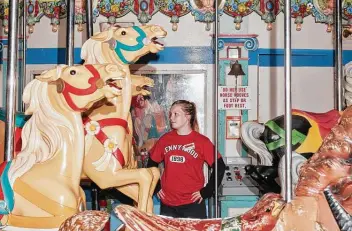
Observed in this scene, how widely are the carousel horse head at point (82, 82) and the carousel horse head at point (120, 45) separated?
2.66 feet

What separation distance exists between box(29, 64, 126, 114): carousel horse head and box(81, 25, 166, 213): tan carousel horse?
0.53 m

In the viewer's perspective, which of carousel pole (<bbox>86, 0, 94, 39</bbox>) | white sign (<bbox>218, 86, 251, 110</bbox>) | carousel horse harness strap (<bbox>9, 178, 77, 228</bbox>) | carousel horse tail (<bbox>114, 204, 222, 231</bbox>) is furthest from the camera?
white sign (<bbox>218, 86, 251, 110</bbox>)

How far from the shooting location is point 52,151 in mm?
2365

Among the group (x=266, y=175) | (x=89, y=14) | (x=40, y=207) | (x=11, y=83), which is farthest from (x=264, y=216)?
(x=89, y=14)

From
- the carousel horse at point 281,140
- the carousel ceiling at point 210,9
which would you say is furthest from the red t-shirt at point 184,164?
the carousel ceiling at point 210,9

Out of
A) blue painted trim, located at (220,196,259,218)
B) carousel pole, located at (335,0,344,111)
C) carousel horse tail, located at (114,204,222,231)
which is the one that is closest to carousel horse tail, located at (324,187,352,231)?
carousel horse tail, located at (114,204,222,231)

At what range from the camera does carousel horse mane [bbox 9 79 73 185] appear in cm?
236

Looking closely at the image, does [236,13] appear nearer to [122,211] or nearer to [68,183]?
[68,183]

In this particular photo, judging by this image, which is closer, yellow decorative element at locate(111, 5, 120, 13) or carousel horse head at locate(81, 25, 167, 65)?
carousel horse head at locate(81, 25, 167, 65)

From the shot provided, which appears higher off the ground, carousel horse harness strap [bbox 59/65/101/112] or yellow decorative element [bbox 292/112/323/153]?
carousel horse harness strap [bbox 59/65/101/112]

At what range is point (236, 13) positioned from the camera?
4996 millimetres

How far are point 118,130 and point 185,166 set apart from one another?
665 mm

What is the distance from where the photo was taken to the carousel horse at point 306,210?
165 cm

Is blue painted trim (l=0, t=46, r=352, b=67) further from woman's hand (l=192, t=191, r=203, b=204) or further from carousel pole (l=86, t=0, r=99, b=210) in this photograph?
woman's hand (l=192, t=191, r=203, b=204)
